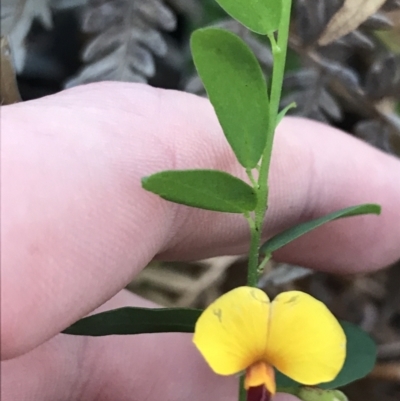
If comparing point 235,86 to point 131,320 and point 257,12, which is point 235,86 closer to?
point 257,12

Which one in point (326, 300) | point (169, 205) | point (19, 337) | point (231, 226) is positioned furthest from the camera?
point (326, 300)

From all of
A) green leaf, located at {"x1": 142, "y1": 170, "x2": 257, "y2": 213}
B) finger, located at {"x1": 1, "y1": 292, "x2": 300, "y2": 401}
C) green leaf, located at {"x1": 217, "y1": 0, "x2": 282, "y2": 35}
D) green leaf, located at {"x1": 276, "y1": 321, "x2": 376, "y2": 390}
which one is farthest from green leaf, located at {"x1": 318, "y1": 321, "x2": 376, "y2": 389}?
green leaf, located at {"x1": 217, "y1": 0, "x2": 282, "y2": 35}

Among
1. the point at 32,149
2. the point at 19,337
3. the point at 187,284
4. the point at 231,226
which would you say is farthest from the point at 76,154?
the point at 187,284

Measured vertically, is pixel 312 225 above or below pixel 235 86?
below

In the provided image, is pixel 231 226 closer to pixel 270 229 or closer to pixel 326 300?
pixel 270 229

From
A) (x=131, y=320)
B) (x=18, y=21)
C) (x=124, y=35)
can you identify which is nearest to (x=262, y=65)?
(x=124, y=35)

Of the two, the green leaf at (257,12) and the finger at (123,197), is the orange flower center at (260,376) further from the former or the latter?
the green leaf at (257,12)

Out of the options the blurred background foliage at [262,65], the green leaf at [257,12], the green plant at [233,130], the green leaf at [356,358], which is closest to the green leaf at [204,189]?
the green plant at [233,130]
